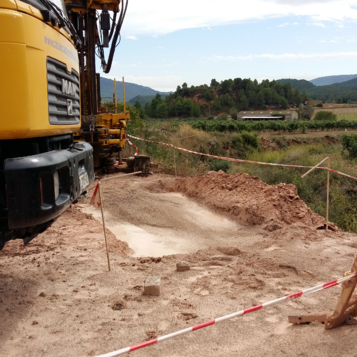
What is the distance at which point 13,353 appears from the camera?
3420 millimetres

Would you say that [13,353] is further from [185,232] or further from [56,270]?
[185,232]

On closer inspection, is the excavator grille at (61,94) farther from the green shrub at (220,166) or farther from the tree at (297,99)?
the tree at (297,99)

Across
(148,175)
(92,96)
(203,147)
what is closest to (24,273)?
(92,96)

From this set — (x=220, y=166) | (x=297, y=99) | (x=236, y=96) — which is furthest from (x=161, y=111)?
(x=220, y=166)

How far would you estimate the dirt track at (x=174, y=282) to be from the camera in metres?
3.55

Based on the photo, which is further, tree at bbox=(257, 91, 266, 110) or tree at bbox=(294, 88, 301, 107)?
tree at bbox=(294, 88, 301, 107)

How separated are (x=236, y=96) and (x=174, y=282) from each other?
89.8 meters

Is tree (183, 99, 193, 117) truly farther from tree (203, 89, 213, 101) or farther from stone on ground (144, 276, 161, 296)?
stone on ground (144, 276, 161, 296)

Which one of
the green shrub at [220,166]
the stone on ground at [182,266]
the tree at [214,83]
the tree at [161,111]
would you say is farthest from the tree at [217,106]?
the stone on ground at [182,266]

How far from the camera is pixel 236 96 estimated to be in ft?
301

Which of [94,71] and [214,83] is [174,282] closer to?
[94,71]

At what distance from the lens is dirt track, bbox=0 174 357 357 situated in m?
3.55

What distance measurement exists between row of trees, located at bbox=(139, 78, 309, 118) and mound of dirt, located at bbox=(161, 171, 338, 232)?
64.5 meters

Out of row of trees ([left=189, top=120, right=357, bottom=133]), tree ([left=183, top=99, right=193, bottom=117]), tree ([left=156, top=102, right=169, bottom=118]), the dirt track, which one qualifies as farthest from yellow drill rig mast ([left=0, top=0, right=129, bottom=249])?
tree ([left=183, top=99, right=193, bottom=117])
